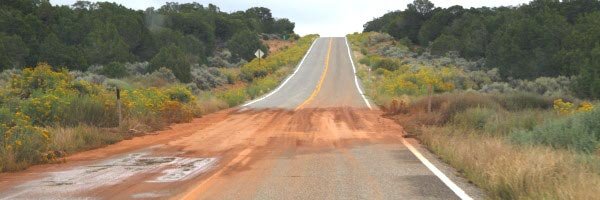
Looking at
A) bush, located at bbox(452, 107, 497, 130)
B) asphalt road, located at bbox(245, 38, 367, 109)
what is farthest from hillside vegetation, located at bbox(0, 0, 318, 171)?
bush, located at bbox(452, 107, 497, 130)

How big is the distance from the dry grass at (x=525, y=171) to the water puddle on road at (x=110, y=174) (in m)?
4.22

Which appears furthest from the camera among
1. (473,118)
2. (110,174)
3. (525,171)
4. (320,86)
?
(320,86)

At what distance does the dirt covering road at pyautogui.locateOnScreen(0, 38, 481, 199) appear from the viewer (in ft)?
24.5

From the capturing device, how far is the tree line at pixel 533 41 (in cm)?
4405

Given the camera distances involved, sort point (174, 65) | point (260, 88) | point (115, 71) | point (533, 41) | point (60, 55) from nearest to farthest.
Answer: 1. point (115, 71)
2. point (174, 65)
3. point (260, 88)
4. point (60, 55)
5. point (533, 41)

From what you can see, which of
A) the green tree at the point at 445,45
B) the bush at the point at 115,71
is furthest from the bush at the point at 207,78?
the green tree at the point at 445,45

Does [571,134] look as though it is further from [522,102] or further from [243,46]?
[243,46]

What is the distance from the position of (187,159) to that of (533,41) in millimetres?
44778

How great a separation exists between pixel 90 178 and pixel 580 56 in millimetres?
43151

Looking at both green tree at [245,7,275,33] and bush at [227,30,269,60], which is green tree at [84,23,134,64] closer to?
bush at [227,30,269,60]

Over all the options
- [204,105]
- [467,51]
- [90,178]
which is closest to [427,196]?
[90,178]

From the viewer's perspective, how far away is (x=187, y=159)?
421 inches

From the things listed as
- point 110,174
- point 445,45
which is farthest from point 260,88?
point 445,45

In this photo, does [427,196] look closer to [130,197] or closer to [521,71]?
[130,197]
